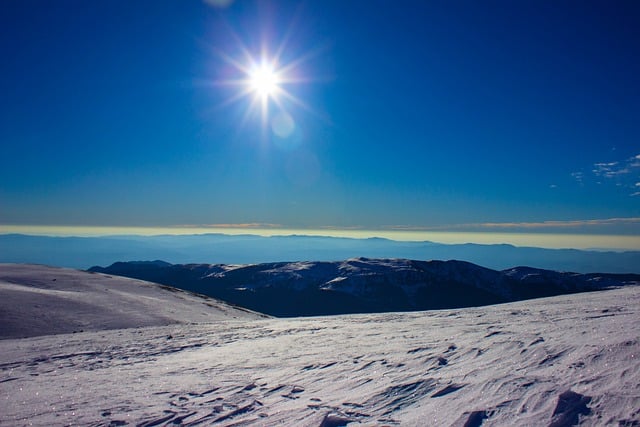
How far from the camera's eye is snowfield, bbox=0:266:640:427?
18.2 feet

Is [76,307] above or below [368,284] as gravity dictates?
above

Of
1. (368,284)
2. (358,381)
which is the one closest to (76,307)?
(358,381)

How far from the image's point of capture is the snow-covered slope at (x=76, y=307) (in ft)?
70.1

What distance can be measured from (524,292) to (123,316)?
138663mm

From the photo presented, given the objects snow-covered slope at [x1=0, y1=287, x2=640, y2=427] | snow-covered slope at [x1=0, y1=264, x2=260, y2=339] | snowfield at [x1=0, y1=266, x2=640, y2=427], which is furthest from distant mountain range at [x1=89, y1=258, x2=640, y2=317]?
snow-covered slope at [x1=0, y1=287, x2=640, y2=427]

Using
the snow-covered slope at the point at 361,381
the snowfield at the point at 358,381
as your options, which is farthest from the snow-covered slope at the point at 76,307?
the snow-covered slope at the point at 361,381

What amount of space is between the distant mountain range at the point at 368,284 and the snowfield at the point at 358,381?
98.4 meters

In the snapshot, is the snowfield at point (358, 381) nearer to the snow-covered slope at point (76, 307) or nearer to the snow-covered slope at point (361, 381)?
the snow-covered slope at point (361, 381)

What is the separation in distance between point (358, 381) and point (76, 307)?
81.6 feet

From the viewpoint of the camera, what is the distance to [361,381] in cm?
757

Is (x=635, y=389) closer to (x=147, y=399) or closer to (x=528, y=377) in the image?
(x=528, y=377)

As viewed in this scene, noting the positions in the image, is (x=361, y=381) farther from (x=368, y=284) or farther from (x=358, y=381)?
(x=368, y=284)

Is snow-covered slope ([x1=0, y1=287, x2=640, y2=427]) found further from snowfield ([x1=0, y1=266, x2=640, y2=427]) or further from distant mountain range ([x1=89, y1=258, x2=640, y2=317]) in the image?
distant mountain range ([x1=89, y1=258, x2=640, y2=317])

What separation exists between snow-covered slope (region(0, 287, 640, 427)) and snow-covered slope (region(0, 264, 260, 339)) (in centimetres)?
955
